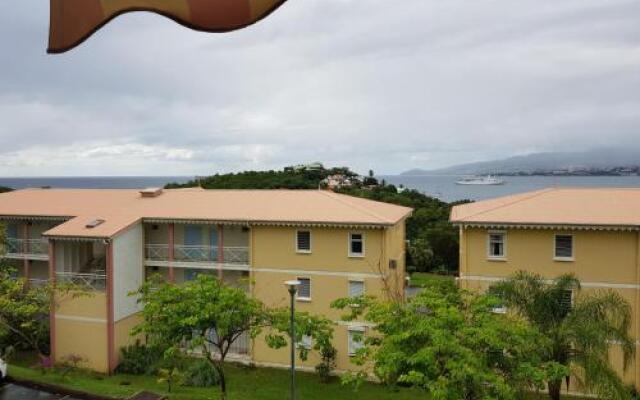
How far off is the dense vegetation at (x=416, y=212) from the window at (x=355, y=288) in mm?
16205

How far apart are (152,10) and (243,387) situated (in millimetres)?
23543

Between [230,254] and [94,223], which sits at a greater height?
[94,223]

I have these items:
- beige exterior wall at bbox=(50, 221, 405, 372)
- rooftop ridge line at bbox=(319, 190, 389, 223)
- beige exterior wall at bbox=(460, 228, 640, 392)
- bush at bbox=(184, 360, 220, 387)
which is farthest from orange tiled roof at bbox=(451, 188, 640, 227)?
bush at bbox=(184, 360, 220, 387)

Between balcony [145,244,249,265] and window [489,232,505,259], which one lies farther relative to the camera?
balcony [145,244,249,265]

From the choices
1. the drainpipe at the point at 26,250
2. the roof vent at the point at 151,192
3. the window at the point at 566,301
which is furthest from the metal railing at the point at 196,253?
the window at the point at 566,301

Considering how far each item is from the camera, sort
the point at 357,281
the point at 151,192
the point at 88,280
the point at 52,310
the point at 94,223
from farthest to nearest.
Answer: the point at 151,192 < the point at 94,223 < the point at 52,310 < the point at 88,280 < the point at 357,281

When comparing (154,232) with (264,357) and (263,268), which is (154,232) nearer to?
(263,268)

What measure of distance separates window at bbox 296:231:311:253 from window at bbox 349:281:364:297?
101 inches

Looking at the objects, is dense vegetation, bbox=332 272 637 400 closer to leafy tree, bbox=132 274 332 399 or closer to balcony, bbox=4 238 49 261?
leafy tree, bbox=132 274 332 399

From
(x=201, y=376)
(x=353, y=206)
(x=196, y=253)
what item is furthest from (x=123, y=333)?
(x=353, y=206)

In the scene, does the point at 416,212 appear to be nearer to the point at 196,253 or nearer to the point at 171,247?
the point at 196,253

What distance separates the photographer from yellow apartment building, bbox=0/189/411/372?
84.6ft

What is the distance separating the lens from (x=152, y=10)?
2.33 m

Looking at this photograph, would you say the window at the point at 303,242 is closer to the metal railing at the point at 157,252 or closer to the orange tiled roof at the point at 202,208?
the orange tiled roof at the point at 202,208
